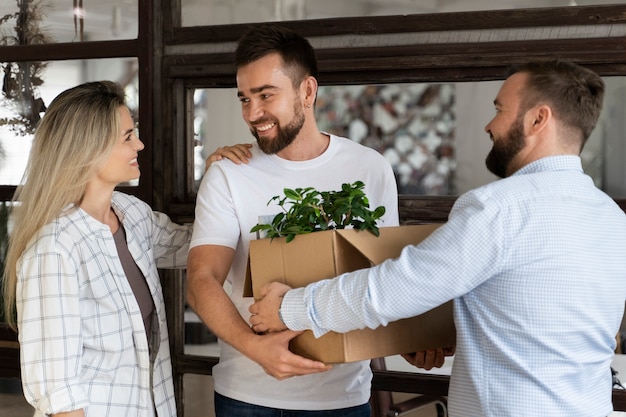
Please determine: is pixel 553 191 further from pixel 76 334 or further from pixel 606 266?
pixel 76 334

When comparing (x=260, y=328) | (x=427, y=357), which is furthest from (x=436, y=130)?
(x=260, y=328)

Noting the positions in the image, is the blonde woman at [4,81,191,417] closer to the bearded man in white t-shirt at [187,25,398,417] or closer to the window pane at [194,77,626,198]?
the bearded man in white t-shirt at [187,25,398,417]

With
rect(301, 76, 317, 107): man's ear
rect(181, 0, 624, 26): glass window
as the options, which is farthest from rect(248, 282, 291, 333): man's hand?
rect(181, 0, 624, 26): glass window

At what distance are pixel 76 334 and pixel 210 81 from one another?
3.78ft

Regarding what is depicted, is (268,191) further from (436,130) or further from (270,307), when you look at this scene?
(436,130)

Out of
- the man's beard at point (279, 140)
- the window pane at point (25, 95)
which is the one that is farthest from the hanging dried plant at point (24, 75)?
the man's beard at point (279, 140)

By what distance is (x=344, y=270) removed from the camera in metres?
1.82

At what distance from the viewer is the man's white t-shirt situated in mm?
2168

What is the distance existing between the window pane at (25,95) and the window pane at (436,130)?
0.93m

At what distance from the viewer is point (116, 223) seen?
2301 mm

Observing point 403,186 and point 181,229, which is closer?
point 181,229

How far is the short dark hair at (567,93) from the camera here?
1742 millimetres

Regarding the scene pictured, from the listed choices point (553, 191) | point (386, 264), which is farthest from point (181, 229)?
point (553, 191)

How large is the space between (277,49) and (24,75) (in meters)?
1.32
